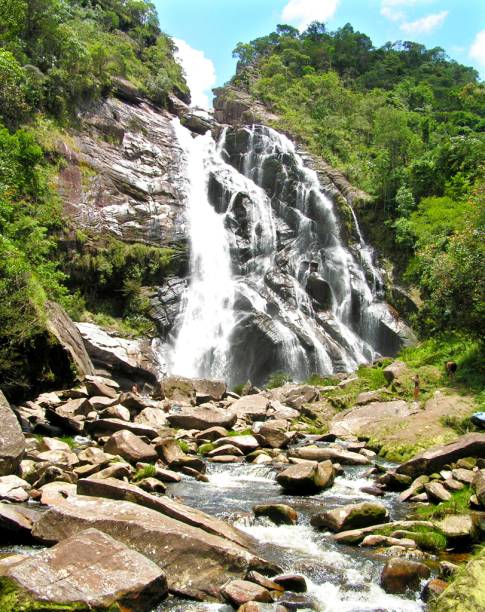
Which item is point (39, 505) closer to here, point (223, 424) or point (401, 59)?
point (223, 424)

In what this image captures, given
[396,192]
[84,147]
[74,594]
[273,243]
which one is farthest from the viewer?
[396,192]

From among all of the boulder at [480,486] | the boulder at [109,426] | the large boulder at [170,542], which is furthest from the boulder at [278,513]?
the boulder at [109,426]

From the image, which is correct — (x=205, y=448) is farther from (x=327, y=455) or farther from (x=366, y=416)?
(x=366, y=416)

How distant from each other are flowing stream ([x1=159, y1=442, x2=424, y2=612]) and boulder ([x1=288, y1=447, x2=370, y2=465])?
0.46 m

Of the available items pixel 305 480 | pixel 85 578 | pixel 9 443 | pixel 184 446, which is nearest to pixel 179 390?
pixel 184 446

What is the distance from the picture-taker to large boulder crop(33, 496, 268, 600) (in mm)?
5371

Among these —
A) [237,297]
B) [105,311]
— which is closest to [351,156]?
[237,297]

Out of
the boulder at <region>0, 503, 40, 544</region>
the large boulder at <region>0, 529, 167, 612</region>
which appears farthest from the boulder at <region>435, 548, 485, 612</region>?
the boulder at <region>0, 503, 40, 544</region>

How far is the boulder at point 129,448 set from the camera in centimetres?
1038

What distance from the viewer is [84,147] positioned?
34656 millimetres

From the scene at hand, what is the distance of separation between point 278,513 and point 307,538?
73cm

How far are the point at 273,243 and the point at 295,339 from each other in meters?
9.64

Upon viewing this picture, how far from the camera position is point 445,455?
10.0 metres

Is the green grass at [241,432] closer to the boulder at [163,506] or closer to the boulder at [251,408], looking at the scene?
the boulder at [251,408]
